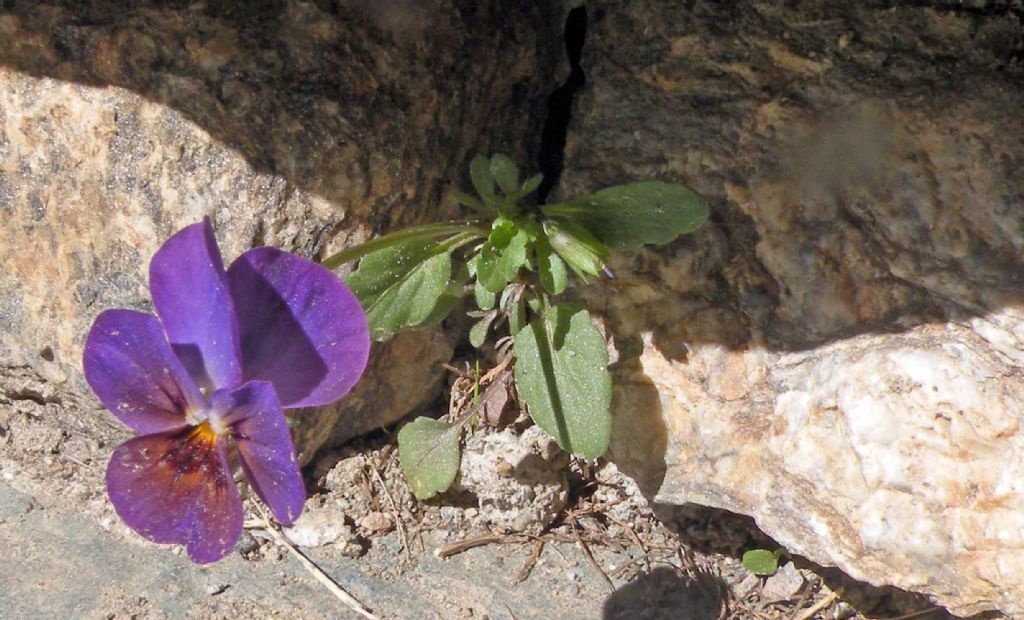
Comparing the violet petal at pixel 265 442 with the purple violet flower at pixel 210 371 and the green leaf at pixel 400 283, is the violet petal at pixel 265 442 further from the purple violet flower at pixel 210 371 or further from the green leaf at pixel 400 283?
the green leaf at pixel 400 283

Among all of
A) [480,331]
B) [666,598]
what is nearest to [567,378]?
[480,331]

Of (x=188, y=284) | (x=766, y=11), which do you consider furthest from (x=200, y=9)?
(x=766, y=11)

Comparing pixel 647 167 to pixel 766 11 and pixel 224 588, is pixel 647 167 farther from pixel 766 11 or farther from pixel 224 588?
pixel 224 588

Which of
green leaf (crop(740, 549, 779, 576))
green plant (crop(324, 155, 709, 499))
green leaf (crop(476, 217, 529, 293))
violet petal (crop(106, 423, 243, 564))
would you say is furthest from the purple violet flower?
green leaf (crop(740, 549, 779, 576))

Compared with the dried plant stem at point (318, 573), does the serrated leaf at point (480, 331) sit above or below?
above

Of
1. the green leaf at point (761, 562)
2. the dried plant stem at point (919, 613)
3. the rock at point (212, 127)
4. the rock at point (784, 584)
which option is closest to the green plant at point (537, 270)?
the rock at point (212, 127)

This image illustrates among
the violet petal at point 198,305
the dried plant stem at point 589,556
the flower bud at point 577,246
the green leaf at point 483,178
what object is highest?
the violet petal at point 198,305
